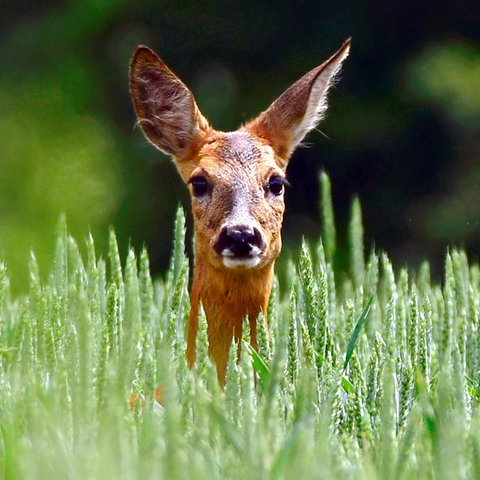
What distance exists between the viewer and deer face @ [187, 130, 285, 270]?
4.03m

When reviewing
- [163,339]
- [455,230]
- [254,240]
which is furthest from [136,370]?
[455,230]

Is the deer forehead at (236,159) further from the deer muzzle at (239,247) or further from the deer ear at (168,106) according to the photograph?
the deer muzzle at (239,247)

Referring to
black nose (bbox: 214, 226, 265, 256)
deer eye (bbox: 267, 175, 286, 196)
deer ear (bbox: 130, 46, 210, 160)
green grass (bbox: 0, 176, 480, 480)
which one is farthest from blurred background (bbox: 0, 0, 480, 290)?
green grass (bbox: 0, 176, 480, 480)

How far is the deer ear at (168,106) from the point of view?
187 inches

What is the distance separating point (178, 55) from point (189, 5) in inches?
15.8

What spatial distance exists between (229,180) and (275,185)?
15 cm

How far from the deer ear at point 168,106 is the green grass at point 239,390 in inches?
41.3

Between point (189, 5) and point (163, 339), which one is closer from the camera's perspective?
point (163, 339)

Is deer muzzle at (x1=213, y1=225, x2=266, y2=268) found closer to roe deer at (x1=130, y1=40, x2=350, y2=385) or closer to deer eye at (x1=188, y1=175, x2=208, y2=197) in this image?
roe deer at (x1=130, y1=40, x2=350, y2=385)

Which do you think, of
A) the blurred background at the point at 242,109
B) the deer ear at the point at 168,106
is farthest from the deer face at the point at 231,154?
the blurred background at the point at 242,109

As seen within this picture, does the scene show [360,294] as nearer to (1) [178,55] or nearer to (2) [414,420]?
(2) [414,420]

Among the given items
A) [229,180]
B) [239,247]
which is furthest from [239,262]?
[229,180]

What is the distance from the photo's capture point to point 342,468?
7.66ft

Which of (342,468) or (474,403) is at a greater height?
(474,403)
